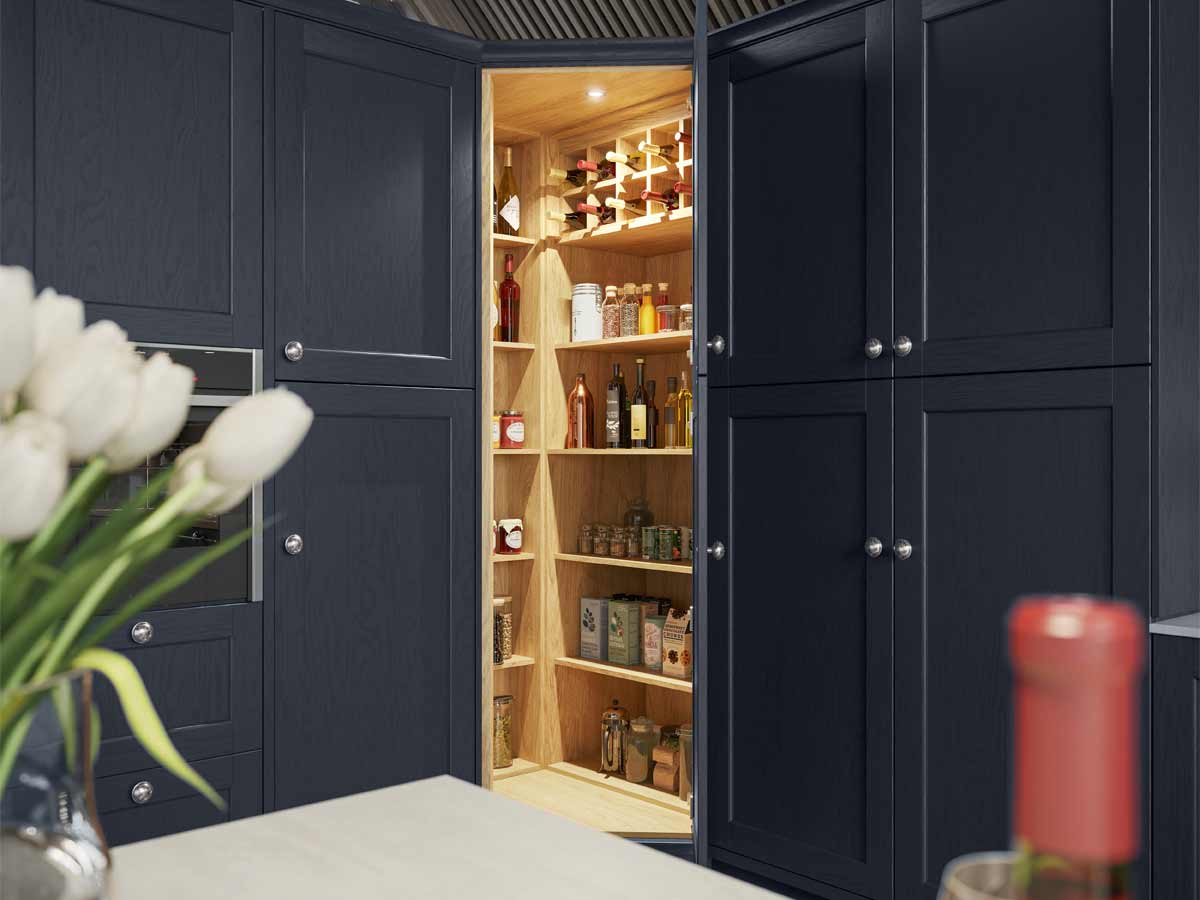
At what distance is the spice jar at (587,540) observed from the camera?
3621 millimetres

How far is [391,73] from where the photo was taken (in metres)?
2.71

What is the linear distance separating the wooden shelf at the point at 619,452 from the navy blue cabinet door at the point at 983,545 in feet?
2.83

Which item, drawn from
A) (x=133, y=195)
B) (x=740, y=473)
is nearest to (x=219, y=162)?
(x=133, y=195)

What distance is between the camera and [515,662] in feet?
11.5

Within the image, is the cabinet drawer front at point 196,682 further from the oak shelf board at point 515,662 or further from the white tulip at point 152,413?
the white tulip at point 152,413

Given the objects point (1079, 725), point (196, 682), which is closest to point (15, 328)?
point (1079, 725)

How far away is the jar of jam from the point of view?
3516mm

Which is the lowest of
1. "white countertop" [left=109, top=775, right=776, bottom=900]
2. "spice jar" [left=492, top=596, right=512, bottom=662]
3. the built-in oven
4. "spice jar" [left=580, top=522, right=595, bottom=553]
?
"spice jar" [left=492, top=596, right=512, bottom=662]

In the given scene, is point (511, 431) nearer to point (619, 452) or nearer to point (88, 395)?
point (619, 452)

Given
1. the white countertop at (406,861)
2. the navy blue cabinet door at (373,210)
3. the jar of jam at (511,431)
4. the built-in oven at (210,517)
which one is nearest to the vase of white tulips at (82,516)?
the white countertop at (406,861)

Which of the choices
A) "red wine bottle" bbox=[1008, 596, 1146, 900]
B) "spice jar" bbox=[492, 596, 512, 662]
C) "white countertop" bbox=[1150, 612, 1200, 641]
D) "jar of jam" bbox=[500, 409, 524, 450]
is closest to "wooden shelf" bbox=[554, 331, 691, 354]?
"jar of jam" bbox=[500, 409, 524, 450]

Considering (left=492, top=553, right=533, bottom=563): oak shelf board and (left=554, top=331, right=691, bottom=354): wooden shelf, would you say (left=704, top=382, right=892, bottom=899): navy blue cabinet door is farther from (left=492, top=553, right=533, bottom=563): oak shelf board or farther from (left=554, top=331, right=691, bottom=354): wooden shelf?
(left=492, top=553, right=533, bottom=563): oak shelf board

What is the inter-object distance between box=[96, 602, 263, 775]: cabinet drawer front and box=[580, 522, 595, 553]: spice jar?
4.45 feet

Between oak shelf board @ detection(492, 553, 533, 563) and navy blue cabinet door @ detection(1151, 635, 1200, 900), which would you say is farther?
oak shelf board @ detection(492, 553, 533, 563)
